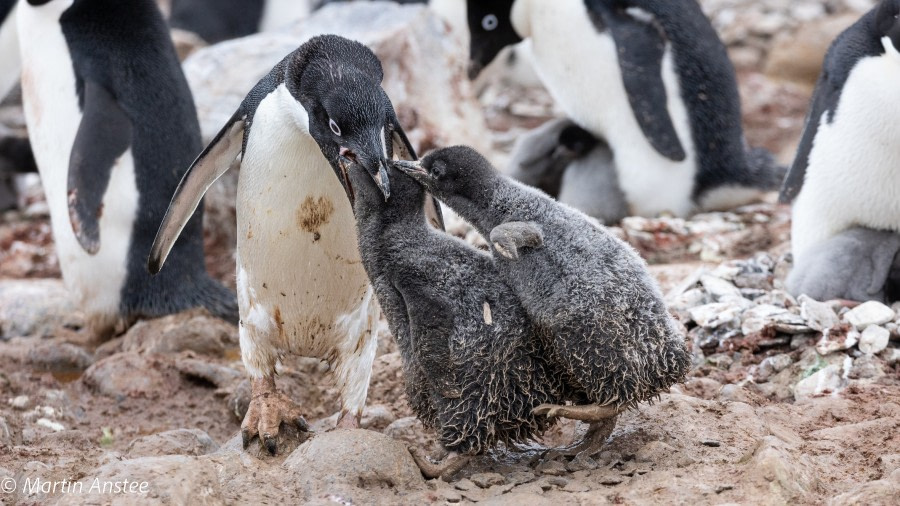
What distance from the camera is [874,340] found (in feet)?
14.0

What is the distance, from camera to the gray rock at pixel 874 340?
4246 mm

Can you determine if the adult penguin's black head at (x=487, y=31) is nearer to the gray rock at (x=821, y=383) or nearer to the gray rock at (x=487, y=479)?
the gray rock at (x=821, y=383)

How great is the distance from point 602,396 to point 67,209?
343 centimetres

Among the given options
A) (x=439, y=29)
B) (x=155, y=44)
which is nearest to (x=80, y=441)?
(x=155, y=44)

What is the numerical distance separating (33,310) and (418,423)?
3361mm

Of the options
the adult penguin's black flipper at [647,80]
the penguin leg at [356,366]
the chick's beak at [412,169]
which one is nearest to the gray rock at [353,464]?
the penguin leg at [356,366]

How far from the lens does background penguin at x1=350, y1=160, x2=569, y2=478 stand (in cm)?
323

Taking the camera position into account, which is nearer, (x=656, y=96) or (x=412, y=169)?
(x=412, y=169)

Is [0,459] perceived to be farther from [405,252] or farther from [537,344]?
[537,344]

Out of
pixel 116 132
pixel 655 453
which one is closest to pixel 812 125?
pixel 655 453

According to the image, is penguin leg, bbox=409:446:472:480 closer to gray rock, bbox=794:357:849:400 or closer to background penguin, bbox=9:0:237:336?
gray rock, bbox=794:357:849:400

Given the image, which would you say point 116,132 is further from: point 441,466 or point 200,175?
point 441,466

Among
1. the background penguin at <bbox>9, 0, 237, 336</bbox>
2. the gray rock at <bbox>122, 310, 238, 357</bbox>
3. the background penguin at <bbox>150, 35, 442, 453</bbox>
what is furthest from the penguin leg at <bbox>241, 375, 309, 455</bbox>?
the background penguin at <bbox>9, 0, 237, 336</bbox>

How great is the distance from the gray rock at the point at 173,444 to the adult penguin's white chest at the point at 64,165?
1.93m
